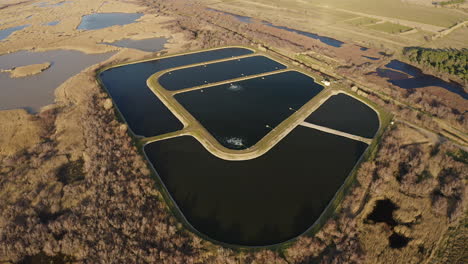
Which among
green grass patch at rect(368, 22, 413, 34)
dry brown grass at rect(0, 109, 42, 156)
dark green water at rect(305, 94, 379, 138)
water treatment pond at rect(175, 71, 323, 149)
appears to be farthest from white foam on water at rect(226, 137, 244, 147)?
green grass patch at rect(368, 22, 413, 34)

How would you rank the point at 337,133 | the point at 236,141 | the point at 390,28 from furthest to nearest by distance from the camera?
1. the point at 390,28
2. the point at 337,133
3. the point at 236,141

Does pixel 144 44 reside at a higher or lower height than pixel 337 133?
higher

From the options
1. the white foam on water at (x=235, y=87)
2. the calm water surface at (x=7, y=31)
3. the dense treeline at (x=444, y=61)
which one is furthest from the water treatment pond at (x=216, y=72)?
the calm water surface at (x=7, y=31)

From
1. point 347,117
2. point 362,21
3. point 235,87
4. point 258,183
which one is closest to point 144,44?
point 235,87

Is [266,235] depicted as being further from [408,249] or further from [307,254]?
[408,249]

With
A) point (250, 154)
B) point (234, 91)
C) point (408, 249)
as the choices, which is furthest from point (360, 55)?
point (408, 249)

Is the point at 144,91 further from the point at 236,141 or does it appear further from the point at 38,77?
the point at 38,77

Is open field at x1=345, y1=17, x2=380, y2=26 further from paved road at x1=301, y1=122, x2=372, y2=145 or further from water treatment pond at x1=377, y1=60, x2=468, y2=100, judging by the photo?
paved road at x1=301, y1=122, x2=372, y2=145
